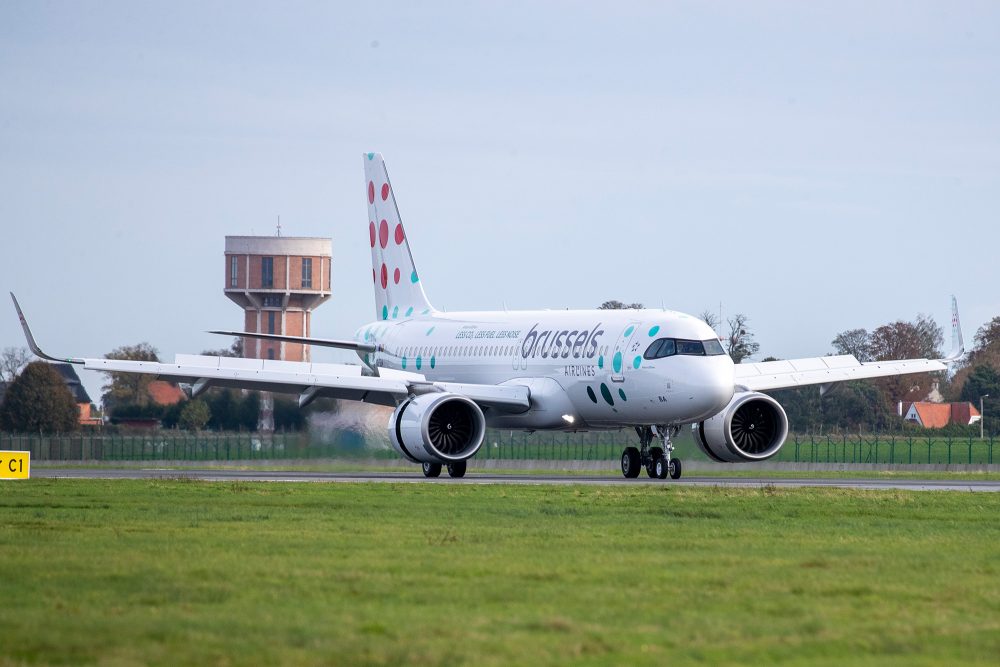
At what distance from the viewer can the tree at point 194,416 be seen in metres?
57.3

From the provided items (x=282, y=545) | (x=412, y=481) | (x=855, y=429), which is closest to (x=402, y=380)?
(x=412, y=481)

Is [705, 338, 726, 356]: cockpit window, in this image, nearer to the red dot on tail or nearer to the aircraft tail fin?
the aircraft tail fin

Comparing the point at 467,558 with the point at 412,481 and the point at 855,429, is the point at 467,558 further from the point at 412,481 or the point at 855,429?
the point at 855,429

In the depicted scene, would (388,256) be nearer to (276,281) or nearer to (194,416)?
(194,416)

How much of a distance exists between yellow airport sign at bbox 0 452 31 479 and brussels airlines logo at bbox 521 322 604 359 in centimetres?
1191

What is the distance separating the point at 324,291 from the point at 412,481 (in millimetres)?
80051

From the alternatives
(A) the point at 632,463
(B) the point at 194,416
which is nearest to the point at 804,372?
(A) the point at 632,463

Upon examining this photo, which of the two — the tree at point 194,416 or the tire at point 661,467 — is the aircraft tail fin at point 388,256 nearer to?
the tree at point 194,416

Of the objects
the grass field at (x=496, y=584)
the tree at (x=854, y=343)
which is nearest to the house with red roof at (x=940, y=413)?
the tree at (x=854, y=343)

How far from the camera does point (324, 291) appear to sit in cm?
11312

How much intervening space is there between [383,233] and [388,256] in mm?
768

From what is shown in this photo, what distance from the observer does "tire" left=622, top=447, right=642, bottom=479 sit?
37156mm

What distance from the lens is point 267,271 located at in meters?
111

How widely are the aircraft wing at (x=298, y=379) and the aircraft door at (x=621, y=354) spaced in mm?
3318
